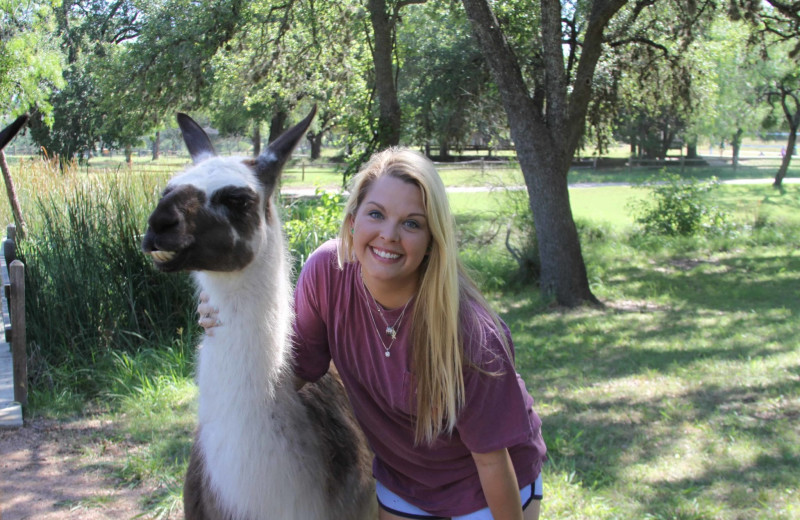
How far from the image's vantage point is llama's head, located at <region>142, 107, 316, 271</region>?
6.95 feet

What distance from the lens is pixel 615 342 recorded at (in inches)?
300

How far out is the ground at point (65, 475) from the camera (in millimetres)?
3994

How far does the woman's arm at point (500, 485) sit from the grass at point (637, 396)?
167cm

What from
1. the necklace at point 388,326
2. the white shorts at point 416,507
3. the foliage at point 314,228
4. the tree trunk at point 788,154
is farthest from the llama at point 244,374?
the tree trunk at point 788,154

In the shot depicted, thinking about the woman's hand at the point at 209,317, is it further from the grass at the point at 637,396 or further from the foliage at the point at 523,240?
the foliage at the point at 523,240

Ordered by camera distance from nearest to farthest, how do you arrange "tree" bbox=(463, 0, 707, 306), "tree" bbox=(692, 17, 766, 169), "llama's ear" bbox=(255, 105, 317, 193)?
"llama's ear" bbox=(255, 105, 317, 193), "tree" bbox=(463, 0, 707, 306), "tree" bbox=(692, 17, 766, 169)

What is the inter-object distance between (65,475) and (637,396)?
14.5ft

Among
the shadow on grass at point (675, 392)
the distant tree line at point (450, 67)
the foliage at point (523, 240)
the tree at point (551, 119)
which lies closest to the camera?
the shadow on grass at point (675, 392)

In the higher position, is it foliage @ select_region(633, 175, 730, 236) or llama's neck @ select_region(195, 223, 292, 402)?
llama's neck @ select_region(195, 223, 292, 402)

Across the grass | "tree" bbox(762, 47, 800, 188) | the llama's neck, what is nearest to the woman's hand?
the llama's neck

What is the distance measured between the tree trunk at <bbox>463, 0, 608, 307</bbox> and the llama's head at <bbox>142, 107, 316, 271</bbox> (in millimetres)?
6222

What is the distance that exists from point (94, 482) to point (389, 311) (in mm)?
2910

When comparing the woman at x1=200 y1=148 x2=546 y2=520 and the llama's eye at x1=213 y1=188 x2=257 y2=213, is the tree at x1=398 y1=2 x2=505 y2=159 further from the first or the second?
the llama's eye at x1=213 y1=188 x2=257 y2=213

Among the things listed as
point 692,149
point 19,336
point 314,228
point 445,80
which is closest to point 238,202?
point 19,336
